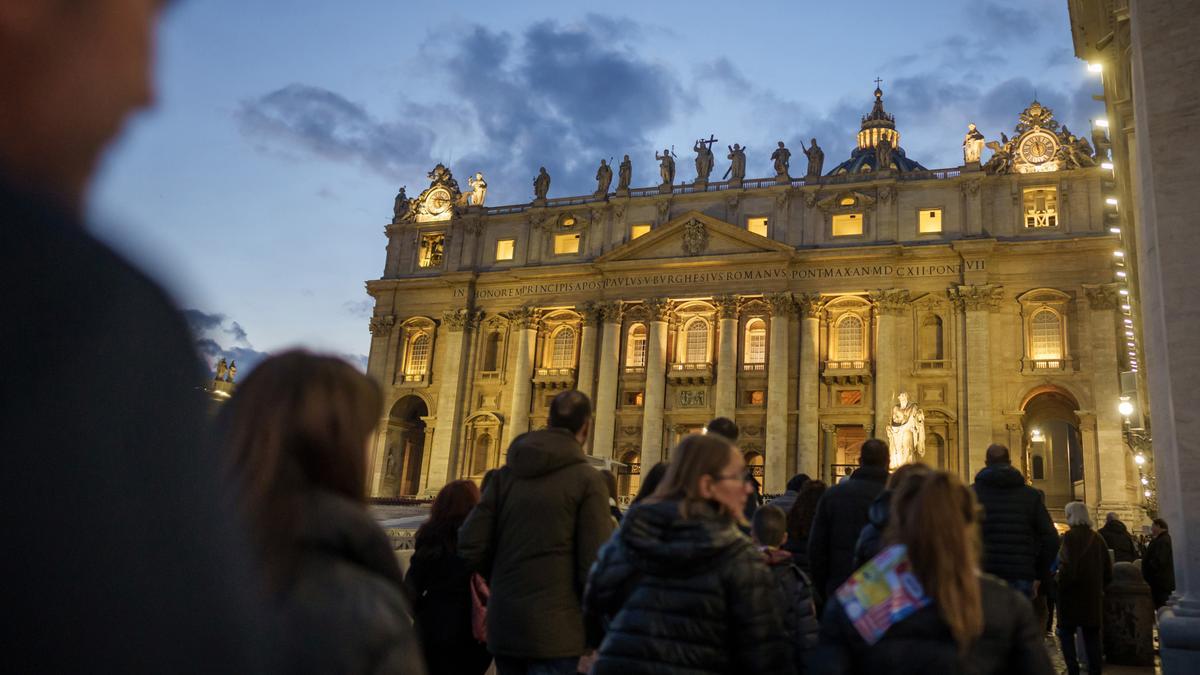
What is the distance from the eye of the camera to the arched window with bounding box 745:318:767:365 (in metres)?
36.1

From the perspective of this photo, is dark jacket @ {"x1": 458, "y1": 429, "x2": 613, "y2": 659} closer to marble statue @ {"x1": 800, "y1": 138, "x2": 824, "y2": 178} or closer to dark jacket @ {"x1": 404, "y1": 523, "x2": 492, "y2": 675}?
dark jacket @ {"x1": 404, "y1": 523, "x2": 492, "y2": 675}

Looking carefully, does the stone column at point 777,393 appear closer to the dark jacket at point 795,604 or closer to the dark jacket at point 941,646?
the dark jacket at point 795,604

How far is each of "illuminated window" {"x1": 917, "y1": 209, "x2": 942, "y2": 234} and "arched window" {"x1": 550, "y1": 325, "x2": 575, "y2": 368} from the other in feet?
51.7

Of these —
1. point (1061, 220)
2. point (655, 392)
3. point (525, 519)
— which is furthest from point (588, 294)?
point (525, 519)

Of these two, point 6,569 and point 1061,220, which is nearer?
Result: point 6,569

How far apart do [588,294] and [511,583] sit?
114 feet

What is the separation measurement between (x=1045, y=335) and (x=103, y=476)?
36867 millimetres

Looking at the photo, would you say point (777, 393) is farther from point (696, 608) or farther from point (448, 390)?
point (696, 608)

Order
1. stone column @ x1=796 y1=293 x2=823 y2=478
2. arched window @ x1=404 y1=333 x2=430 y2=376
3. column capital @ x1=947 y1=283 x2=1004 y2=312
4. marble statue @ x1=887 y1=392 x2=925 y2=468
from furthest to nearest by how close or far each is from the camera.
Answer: arched window @ x1=404 y1=333 x2=430 y2=376 → stone column @ x1=796 y1=293 x2=823 y2=478 → column capital @ x1=947 y1=283 x2=1004 y2=312 → marble statue @ x1=887 y1=392 x2=925 y2=468

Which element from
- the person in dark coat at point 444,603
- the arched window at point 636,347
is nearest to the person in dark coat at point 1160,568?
the person in dark coat at point 444,603

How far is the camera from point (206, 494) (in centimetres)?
62

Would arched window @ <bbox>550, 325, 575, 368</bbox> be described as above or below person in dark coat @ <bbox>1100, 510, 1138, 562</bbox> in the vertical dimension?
above

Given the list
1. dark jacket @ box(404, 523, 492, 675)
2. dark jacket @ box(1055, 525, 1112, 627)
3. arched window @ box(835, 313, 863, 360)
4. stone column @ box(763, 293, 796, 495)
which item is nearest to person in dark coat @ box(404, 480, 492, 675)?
dark jacket @ box(404, 523, 492, 675)

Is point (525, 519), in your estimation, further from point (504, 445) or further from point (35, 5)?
point (504, 445)
